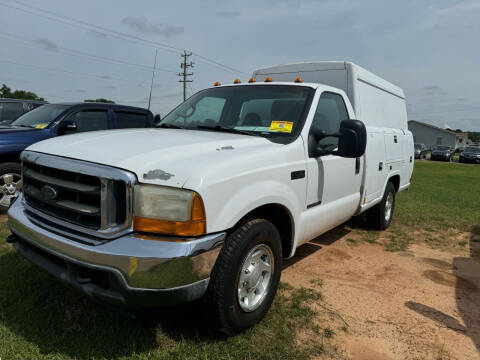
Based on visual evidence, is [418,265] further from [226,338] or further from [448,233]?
[226,338]

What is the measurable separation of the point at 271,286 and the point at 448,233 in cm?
438

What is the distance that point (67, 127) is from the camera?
581cm

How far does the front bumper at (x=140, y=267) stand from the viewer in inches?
81.1

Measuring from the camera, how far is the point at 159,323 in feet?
9.25

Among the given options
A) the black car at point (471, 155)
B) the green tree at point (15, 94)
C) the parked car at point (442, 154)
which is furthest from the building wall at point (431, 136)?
the green tree at point (15, 94)

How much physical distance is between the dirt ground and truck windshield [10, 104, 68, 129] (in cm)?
450

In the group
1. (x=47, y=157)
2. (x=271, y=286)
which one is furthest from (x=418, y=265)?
(x=47, y=157)

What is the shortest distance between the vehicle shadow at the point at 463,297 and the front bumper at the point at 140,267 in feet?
7.02

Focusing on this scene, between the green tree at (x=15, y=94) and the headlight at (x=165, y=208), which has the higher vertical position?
the green tree at (x=15, y=94)

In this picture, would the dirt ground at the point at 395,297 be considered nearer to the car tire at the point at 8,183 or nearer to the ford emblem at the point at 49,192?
the ford emblem at the point at 49,192

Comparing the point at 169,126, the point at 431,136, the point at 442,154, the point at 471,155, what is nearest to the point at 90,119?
the point at 169,126

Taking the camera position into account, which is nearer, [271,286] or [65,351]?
[65,351]

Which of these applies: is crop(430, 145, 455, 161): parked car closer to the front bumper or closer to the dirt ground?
the dirt ground

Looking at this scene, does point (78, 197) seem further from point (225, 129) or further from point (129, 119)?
point (129, 119)
